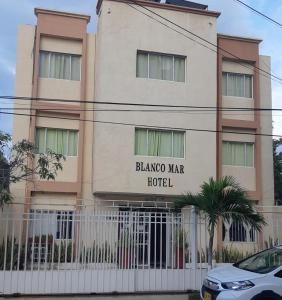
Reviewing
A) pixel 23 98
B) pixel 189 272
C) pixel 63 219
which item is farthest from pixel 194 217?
pixel 23 98

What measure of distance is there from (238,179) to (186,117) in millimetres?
3660

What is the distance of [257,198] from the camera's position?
22.6 metres

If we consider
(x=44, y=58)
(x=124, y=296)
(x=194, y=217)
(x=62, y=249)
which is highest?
(x=44, y=58)

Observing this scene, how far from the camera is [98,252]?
13.3 metres

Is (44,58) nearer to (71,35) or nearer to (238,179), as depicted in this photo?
(71,35)

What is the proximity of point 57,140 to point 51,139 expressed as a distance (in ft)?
0.79

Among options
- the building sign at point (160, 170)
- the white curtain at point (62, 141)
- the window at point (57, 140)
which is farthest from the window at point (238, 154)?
the white curtain at point (62, 141)

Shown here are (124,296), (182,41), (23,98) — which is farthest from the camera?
(182,41)

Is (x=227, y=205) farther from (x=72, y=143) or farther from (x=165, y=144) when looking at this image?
(x=72, y=143)

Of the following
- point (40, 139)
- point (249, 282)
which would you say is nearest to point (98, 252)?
point (249, 282)

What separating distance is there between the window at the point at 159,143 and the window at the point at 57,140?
8.49ft

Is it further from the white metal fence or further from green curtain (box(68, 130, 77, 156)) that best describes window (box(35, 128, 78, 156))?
the white metal fence

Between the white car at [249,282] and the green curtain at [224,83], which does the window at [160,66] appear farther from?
the white car at [249,282]

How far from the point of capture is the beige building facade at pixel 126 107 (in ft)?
67.5
